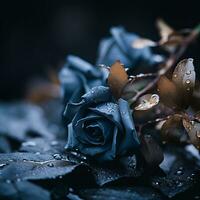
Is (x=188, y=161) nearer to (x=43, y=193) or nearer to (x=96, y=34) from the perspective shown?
(x=43, y=193)

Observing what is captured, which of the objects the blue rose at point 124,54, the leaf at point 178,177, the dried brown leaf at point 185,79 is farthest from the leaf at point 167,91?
the blue rose at point 124,54

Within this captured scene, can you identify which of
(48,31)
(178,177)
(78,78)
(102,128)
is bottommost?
(178,177)

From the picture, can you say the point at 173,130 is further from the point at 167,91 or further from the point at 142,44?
the point at 142,44

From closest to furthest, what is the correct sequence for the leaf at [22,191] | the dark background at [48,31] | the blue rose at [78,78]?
the leaf at [22,191] < the blue rose at [78,78] < the dark background at [48,31]

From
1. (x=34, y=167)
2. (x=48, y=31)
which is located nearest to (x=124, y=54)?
(x=34, y=167)

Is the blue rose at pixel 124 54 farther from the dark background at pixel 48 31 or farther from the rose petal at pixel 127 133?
the dark background at pixel 48 31
